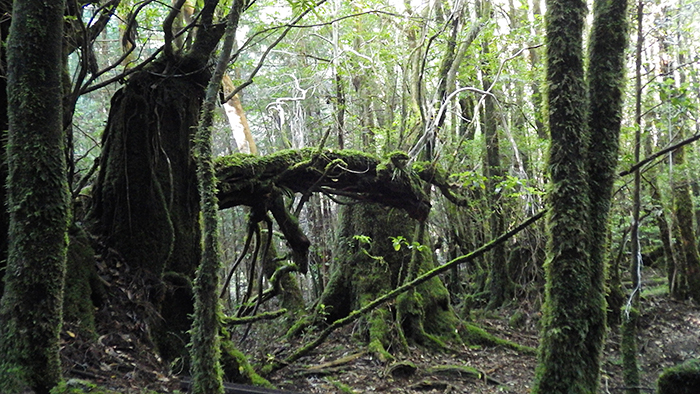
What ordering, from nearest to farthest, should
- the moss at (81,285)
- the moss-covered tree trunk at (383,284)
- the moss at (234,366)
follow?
the moss at (81,285)
the moss at (234,366)
the moss-covered tree trunk at (383,284)

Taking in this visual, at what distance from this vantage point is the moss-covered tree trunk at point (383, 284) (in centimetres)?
784

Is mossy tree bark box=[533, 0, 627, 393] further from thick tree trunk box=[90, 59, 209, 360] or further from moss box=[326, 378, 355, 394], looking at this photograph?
thick tree trunk box=[90, 59, 209, 360]

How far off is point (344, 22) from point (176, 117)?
7760 millimetres

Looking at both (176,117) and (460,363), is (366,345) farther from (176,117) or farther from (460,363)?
(176,117)

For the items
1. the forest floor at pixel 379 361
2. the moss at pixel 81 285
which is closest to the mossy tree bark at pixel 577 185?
the forest floor at pixel 379 361

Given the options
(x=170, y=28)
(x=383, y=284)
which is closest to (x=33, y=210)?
(x=170, y=28)

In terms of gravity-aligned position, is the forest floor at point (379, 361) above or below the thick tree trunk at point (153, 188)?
below

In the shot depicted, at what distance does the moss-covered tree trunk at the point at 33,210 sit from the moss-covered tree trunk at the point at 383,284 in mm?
5230

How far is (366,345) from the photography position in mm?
7559

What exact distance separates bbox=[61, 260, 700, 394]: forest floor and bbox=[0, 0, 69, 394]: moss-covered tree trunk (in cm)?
48

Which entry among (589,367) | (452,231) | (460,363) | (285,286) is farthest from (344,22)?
(589,367)

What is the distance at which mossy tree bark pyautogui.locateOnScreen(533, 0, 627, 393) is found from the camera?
341cm

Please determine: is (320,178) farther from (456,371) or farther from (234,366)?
(456,371)

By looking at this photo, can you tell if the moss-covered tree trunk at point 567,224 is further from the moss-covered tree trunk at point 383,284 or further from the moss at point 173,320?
the moss-covered tree trunk at point 383,284
